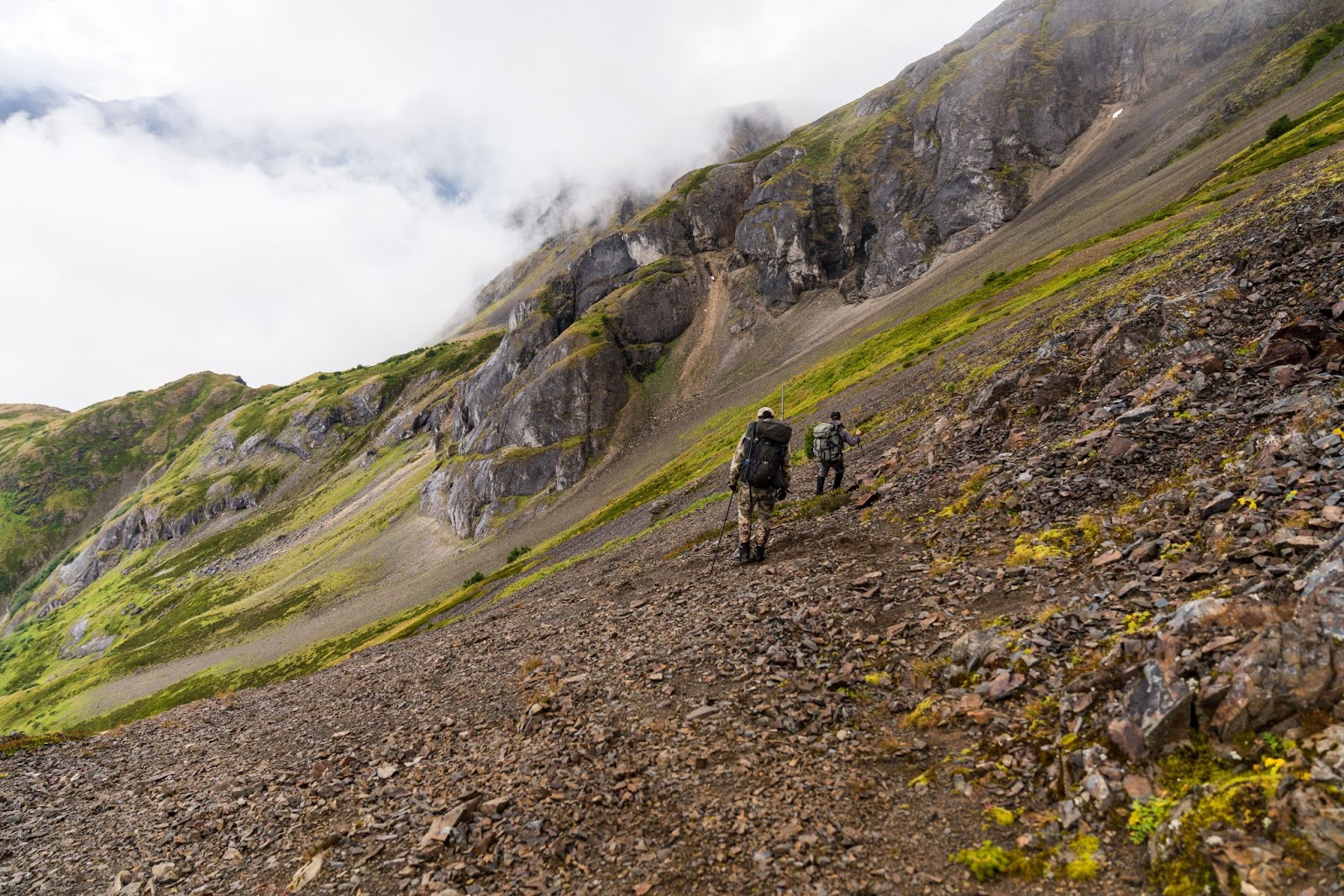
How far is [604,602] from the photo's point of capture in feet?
70.2

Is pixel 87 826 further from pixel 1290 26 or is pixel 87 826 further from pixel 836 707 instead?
pixel 1290 26

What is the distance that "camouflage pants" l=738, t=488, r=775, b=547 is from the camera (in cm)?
1827

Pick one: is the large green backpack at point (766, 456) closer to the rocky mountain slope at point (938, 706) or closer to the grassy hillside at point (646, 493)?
the rocky mountain slope at point (938, 706)

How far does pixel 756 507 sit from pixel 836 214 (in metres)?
165

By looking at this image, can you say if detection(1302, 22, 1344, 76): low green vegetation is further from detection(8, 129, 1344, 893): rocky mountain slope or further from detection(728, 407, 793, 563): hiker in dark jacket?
detection(728, 407, 793, 563): hiker in dark jacket

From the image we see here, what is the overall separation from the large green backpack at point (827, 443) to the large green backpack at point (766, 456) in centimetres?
621

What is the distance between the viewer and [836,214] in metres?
164

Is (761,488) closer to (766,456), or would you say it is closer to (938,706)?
(766,456)

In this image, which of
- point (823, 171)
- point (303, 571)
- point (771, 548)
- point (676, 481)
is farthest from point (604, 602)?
point (823, 171)

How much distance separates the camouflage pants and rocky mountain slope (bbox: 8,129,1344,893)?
1010 millimetres

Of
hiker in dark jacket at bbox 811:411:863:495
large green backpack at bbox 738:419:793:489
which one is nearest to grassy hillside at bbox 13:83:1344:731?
hiker in dark jacket at bbox 811:411:863:495

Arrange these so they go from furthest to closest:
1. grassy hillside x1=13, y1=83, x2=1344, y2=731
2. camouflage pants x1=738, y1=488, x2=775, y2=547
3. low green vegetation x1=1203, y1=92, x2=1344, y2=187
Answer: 1. low green vegetation x1=1203, y1=92, x2=1344, y2=187
2. grassy hillside x1=13, y1=83, x2=1344, y2=731
3. camouflage pants x1=738, y1=488, x2=775, y2=547

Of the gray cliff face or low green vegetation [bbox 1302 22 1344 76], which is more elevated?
the gray cliff face

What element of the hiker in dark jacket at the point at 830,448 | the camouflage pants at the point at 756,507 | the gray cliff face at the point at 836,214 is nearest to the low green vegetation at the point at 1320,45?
the gray cliff face at the point at 836,214
